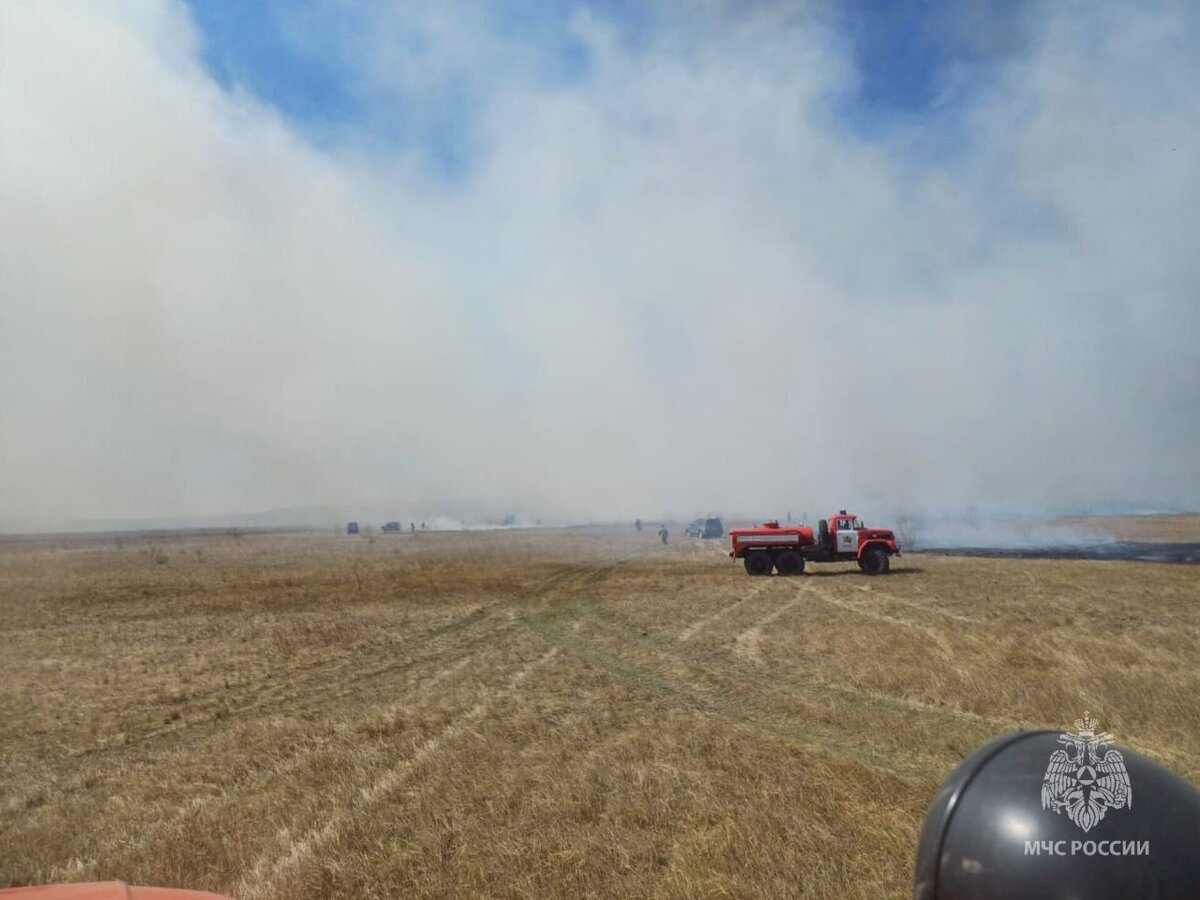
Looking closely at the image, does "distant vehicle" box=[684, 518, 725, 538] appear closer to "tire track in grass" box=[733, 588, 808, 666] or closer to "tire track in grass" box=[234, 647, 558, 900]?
"tire track in grass" box=[733, 588, 808, 666]

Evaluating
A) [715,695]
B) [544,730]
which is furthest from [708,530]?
[544,730]

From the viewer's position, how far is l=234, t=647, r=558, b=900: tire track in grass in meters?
7.62

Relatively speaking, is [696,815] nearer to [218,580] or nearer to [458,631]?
[458,631]

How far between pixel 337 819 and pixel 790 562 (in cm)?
3229

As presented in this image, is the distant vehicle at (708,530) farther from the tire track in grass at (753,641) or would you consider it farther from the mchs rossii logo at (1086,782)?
the mchs rossii logo at (1086,782)

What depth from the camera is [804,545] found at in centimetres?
3947

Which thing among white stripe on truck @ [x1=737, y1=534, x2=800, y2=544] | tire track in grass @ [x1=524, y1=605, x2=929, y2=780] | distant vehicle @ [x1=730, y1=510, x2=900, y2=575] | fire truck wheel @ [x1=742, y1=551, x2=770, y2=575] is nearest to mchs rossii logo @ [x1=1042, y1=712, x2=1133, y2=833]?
tire track in grass @ [x1=524, y1=605, x2=929, y2=780]

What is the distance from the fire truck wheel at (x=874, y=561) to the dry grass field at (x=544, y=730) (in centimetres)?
988

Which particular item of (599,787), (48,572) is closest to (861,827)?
(599,787)

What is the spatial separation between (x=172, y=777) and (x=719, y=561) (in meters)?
40.6

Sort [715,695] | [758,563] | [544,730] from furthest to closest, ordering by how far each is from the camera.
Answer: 1. [758,563]
2. [715,695]
3. [544,730]

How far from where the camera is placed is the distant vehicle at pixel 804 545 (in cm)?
3866

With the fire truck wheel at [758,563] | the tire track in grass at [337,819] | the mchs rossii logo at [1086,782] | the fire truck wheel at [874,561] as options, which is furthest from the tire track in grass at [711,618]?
the mchs rossii logo at [1086,782]

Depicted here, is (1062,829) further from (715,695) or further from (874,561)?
(874,561)
